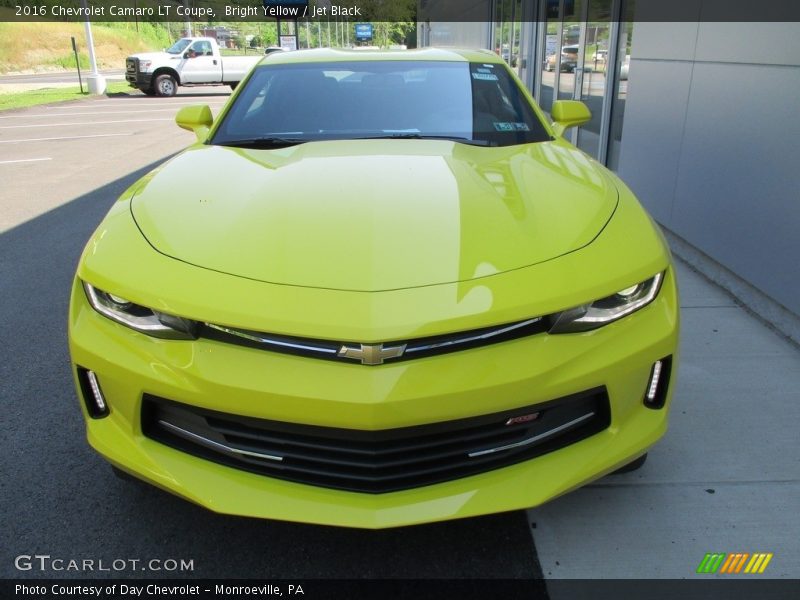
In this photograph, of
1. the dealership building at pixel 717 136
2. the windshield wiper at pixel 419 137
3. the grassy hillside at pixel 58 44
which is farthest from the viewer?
the grassy hillside at pixel 58 44

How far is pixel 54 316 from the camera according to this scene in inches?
159

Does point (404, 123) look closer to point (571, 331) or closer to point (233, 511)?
point (571, 331)

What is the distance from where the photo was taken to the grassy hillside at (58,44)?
42000mm

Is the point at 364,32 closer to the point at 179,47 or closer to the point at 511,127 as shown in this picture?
the point at 179,47

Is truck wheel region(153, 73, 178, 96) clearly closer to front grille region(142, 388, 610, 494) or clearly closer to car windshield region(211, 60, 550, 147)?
car windshield region(211, 60, 550, 147)

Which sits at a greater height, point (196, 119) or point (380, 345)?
point (196, 119)

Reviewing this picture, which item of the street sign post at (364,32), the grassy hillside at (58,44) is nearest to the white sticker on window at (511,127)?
the grassy hillside at (58,44)

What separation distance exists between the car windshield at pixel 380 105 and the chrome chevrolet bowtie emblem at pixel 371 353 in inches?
60.7

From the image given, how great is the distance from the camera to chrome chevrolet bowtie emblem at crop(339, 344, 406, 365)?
173cm

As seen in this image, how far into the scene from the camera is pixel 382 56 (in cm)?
362

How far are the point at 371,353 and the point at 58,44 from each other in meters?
52.6

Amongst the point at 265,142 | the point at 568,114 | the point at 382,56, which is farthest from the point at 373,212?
the point at 382,56

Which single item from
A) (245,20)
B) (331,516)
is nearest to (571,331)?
(331,516)

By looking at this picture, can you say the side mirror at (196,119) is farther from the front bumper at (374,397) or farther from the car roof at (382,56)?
the front bumper at (374,397)
